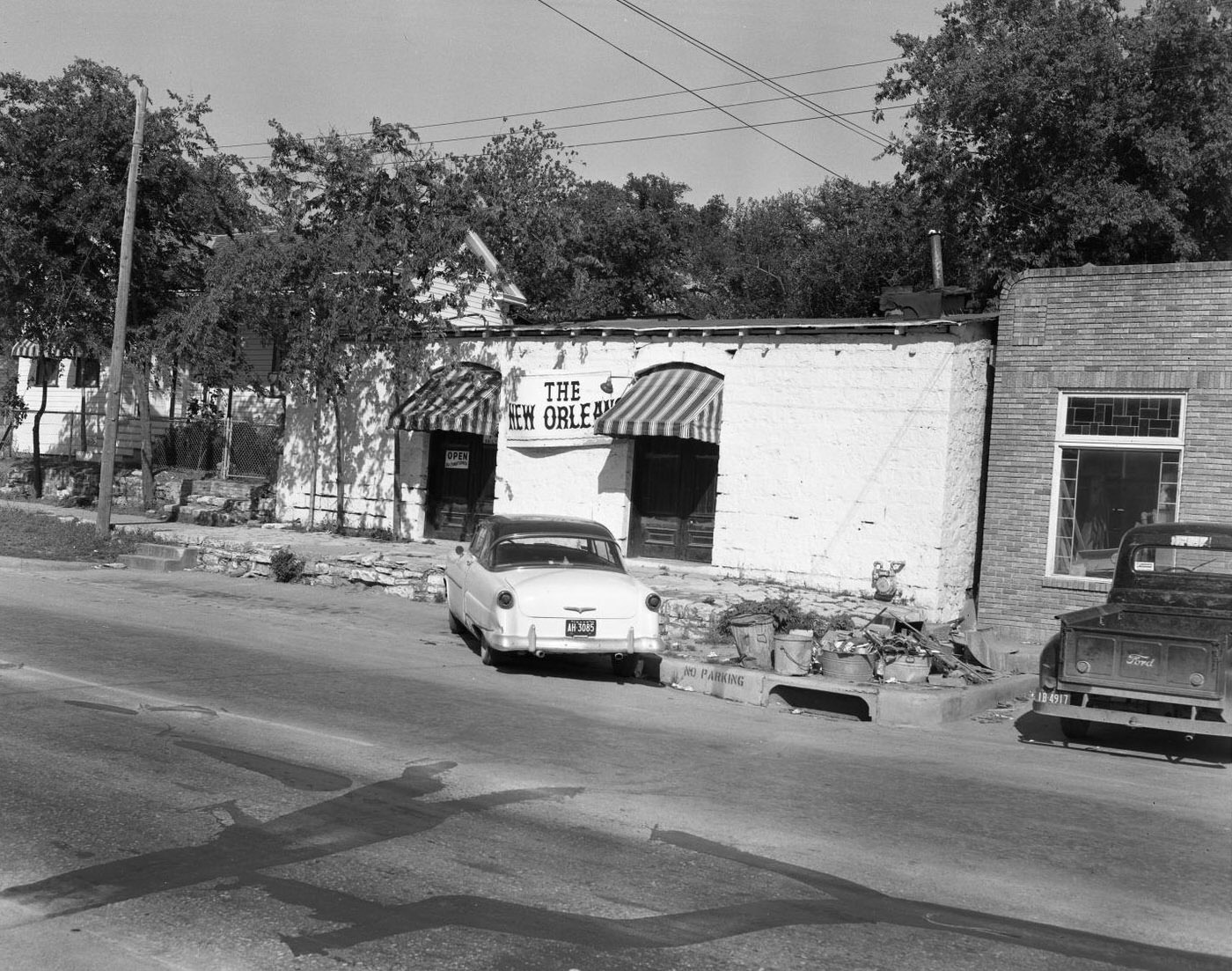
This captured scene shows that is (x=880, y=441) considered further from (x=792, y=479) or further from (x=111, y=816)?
(x=111, y=816)

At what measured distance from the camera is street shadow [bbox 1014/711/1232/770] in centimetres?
1021

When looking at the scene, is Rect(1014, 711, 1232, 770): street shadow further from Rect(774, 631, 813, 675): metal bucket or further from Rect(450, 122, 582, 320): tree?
Rect(450, 122, 582, 320): tree

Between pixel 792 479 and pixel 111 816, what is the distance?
13.5 meters

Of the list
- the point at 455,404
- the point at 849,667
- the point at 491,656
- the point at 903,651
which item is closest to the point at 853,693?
the point at 849,667

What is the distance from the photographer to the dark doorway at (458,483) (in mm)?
22844

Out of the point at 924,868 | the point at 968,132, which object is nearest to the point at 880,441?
the point at 924,868

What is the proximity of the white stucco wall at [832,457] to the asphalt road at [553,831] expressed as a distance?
236 inches

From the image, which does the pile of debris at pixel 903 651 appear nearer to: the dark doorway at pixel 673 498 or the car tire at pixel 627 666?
the car tire at pixel 627 666

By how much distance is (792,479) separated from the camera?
60.6 feet

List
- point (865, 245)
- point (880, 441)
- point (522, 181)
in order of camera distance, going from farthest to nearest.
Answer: point (522, 181) → point (865, 245) → point (880, 441)

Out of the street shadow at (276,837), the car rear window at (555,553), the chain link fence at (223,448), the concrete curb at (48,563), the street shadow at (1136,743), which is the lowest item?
the street shadow at (276,837)

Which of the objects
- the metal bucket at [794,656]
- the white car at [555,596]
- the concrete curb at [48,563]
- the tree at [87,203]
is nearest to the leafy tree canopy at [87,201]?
the tree at [87,203]

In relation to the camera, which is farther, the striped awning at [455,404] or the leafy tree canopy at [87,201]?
the leafy tree canopy at [87,201]

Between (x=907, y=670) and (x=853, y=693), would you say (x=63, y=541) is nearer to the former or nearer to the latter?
(x=853, y=693)
